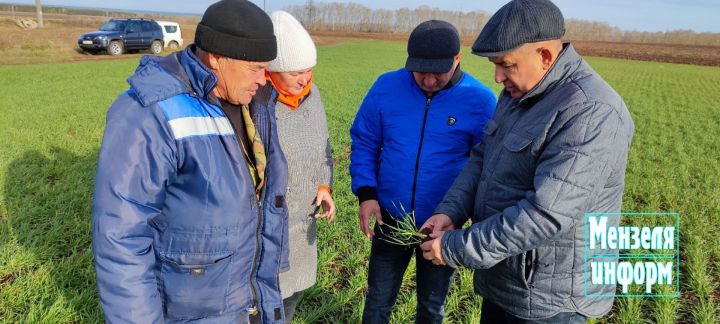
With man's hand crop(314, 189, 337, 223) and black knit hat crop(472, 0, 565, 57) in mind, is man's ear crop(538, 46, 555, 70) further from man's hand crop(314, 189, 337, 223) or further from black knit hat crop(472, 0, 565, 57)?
man's hand crop(314, 189, 337, 223)

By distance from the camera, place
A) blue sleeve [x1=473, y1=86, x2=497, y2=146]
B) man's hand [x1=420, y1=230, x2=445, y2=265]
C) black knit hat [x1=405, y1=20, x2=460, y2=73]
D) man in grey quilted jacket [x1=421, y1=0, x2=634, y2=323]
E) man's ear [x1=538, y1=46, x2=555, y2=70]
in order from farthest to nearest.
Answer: blue sleeve [x1=473, y1=86, x2=497, y2=146]
black knit hat [x1=405, y1=20, x2=460, y2=73]
man's hand [x1=420, y1=230, x2=445, y2=265]
man's ear [x1=538, y1=46, x2=555, y2=70]
man in grey quilted jacket [x1=421, y1=0, x2=634, y2=323]

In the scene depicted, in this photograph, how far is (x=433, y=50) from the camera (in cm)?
230

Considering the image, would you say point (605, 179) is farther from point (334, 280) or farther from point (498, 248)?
point (334, 280)

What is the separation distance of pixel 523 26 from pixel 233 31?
962 millimetres

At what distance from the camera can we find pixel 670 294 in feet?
11.8

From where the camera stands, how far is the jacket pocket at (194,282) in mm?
1586

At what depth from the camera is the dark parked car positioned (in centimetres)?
2095

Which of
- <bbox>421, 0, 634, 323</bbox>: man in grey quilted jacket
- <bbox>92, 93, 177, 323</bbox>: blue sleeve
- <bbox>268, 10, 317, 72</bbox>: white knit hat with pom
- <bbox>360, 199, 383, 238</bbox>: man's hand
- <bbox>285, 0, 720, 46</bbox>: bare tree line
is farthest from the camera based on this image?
<bbox>285, 0, 720, 46</bbox>: bare tree line

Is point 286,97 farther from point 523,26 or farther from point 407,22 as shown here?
point 407,22

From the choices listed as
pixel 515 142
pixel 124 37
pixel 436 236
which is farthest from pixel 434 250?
pixel 124 37

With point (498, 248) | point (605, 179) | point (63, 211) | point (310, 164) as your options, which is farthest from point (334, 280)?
point (63, 211)

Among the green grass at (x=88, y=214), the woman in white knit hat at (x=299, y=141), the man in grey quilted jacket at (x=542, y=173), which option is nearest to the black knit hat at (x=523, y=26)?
the man in grey quilted jacket at (x=542, y=173)

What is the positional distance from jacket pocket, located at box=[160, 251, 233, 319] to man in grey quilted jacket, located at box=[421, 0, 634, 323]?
80 cm

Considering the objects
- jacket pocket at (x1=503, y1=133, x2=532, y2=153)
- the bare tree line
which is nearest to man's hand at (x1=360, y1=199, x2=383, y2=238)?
jacket pocket at (x1=503, y1=133, x2=532, y2=153)
